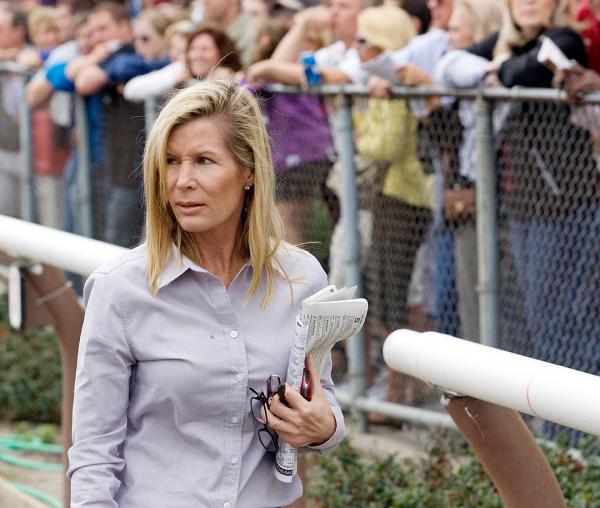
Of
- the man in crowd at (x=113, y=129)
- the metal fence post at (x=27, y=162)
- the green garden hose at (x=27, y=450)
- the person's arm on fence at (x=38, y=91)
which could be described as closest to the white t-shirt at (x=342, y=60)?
the man in crowd at (x=113, y=129)

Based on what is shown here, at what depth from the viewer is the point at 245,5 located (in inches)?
310

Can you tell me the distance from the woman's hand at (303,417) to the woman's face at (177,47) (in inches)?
186

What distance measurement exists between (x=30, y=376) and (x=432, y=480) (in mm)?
3111

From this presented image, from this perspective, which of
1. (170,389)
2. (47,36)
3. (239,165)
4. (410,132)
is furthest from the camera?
(47,36)

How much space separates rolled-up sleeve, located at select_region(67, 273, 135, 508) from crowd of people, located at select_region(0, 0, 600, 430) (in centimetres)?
276

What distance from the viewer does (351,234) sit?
620 cm

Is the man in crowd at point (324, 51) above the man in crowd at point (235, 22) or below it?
above

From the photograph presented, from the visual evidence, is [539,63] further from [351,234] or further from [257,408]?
[257,408]

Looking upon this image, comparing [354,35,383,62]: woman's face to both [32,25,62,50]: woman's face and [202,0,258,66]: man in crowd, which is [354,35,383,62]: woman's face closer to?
[202,0,258,66]: man in crowd

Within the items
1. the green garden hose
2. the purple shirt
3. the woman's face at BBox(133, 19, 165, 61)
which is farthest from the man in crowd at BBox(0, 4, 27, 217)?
the green garden hose

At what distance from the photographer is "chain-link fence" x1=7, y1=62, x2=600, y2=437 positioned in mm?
5125

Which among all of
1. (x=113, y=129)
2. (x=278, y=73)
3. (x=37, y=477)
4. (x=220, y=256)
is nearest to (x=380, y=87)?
(x=278, y=73)

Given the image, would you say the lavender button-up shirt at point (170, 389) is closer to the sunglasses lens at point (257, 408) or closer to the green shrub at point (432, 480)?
the sunglasses lens at point (257, 408)

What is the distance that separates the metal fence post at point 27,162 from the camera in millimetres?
8992
